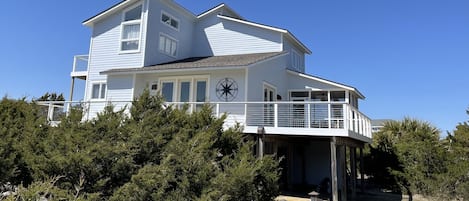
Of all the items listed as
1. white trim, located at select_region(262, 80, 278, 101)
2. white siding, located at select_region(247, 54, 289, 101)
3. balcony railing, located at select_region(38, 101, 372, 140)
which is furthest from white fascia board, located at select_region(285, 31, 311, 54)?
balcony railing, located at select_region(38, 101, 372, 140)

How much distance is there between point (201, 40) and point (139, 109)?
38.6ft

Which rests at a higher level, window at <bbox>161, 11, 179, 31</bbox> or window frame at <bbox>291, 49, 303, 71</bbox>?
window at <bbox>161, 11, 179, 31</bbox>

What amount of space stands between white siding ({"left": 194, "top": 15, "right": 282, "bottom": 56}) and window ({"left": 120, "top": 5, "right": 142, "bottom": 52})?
3919mm

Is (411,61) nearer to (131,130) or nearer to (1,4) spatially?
(131,130)

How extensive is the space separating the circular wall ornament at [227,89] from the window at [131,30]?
5.44 m

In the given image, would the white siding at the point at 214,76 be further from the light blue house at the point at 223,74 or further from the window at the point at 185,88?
the window at the point at 185,88

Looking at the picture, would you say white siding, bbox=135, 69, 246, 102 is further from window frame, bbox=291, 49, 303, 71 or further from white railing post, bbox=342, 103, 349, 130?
window frame, bbox=291, 49, 303, 71

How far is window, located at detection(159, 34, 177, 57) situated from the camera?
18.5 metres

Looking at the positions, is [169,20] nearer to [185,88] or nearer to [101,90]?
[185,88]

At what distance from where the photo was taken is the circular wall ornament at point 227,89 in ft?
48.8

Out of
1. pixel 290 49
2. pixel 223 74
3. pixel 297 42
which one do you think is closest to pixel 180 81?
pixel 223 74

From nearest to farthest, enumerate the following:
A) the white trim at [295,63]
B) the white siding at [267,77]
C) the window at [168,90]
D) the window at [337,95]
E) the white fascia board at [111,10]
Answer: the white siding at [267,77]
the window at [168,90]
the window at [337,95]
the white fascia board at [111,10]
the white trim at [295,63]

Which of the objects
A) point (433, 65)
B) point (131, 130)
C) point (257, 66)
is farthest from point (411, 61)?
point (131, 130)

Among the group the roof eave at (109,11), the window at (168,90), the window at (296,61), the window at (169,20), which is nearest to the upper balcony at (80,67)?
the roof eave at (109,11)
